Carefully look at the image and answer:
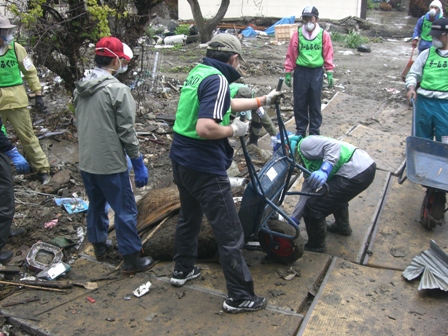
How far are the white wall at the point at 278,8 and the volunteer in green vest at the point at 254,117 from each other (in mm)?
14762

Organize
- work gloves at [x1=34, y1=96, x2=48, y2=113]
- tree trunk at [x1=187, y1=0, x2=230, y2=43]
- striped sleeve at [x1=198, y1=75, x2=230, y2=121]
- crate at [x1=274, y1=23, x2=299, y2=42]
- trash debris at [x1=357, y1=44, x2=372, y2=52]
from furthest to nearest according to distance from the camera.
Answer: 1. crate at [x1=274, y1=23, x2=299, y2=42]
2. tree trunk at [x1=187, y1=0, x2=230, y2=43]
3. trash debris at [x1=357, y1=44, x2=372, y2=52]
4. work gloves at [x1=34, y1=96, x2=48, y2=113]
5. striped sleeve at [x1=198, y1=75, x2=230, y2=121]

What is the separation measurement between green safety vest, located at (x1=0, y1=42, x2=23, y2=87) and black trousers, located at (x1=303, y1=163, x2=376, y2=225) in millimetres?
3766

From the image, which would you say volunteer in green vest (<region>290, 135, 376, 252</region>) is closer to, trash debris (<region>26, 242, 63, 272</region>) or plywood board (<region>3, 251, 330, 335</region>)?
plywood board (<region>3, 251, 330, 335</region>)

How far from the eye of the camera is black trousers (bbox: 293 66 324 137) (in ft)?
20.7

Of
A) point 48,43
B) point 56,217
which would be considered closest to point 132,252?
point 56,217

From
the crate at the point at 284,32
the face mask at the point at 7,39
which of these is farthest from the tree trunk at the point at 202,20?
the face mask at the point at 7,39

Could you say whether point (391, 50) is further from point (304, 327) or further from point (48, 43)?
point (304, 327)

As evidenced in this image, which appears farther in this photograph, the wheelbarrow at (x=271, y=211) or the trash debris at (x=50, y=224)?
the trash debris at (x=50, y=224)

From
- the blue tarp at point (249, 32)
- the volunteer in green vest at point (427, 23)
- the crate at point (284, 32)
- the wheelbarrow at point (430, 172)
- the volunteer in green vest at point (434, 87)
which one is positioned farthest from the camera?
the blue tarp at point (249, 32)

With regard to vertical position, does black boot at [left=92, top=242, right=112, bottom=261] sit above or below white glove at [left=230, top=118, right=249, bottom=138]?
below

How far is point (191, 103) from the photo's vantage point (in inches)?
118

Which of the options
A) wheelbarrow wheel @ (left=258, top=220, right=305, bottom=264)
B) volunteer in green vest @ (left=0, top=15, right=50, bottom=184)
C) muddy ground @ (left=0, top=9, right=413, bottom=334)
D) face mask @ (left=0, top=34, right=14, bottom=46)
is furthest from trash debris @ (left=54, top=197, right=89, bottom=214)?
wheelbarrow wheel @ (left=258, top=220, right=305, bottom=264)

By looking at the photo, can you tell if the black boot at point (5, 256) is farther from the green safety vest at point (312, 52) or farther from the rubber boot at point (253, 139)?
the green safety vest at point (312, 52)

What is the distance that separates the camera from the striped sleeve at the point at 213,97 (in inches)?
111
